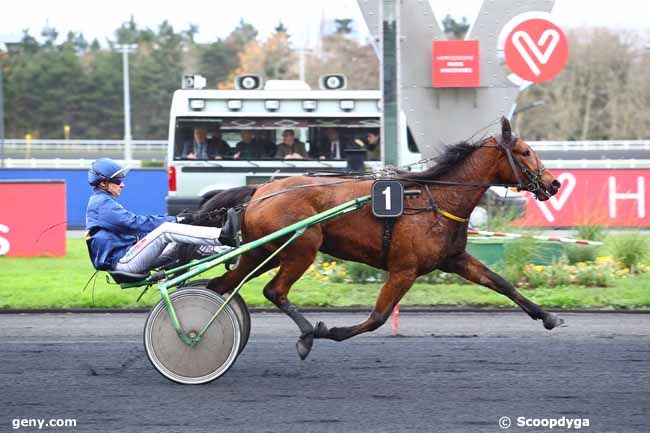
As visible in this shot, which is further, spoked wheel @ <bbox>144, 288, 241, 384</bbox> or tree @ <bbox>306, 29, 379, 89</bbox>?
tree @ <bbox>306, 29, 379, 89</bbox>

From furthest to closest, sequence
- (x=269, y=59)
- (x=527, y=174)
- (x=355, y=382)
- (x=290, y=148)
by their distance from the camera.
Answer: (x=269, y=59), (x=290, y=148), (x=527, y=174), (x=355, y=382)

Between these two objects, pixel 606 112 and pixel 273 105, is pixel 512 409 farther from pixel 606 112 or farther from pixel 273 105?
pixel 606 112

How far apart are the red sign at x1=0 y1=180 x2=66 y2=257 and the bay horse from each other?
7773 millimetres

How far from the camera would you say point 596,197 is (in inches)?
692

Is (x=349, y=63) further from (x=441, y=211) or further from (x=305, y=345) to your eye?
(x=305, y=345)

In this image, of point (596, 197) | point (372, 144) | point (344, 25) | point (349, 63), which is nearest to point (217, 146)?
point (372, 144)

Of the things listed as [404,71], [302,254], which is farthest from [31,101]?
[302,254]

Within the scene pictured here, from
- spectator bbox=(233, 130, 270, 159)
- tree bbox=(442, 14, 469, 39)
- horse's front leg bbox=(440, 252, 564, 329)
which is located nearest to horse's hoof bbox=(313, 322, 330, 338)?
horse's front leg bbox=(440, 252, 564, 329)

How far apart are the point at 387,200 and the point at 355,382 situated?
1.25 meters

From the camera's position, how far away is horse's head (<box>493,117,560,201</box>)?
23.6 ft

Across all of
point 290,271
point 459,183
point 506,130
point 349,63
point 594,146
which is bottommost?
point 290,271

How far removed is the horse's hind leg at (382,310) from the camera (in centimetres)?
694

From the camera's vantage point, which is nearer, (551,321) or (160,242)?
(160,242)

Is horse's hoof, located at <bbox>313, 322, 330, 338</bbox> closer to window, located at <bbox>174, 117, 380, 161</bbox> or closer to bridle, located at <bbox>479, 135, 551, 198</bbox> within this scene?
bridle, located at <bbox>479, 135, 551, 198</bbox>
